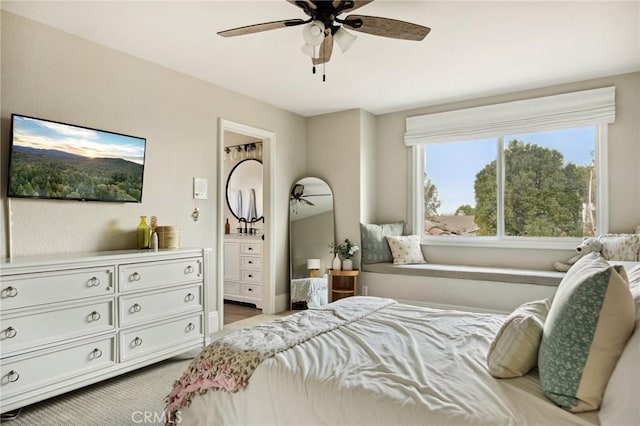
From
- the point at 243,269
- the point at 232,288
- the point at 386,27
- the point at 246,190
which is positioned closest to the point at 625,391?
the point at 386,27

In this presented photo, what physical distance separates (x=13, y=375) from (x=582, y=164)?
200 inches

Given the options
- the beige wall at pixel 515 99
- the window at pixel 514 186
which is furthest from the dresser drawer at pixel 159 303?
the window at pixel 514 186

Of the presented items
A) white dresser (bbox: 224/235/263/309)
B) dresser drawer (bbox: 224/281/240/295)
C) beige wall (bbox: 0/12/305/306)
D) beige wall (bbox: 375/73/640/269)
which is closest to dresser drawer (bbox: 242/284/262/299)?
white dresser (bbox: 224/235/263/309)

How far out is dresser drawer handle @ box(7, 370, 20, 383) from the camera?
2.17 meters

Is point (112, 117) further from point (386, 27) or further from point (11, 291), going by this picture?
point (386, 27)

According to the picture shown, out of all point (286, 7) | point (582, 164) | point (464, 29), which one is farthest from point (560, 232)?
point (286, 7)

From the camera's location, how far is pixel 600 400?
3.92 ft

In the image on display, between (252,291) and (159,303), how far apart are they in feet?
7.73

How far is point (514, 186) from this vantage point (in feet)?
14.6

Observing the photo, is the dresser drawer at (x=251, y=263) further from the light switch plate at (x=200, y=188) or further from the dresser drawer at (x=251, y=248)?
the light switch plate at (x=200, y=188)

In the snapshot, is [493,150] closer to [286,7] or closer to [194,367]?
[286,7]

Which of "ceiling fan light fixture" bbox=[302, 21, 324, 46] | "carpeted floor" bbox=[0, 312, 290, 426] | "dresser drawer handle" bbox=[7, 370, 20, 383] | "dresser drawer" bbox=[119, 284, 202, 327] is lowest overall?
"carpeted floor" bbox=[0, 312, 290, 426]

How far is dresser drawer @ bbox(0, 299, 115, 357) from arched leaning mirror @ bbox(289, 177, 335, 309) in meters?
2.61

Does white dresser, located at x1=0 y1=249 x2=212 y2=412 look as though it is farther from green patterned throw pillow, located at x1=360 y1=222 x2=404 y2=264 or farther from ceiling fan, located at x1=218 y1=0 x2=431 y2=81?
green patterned throw pillow, located at x1=360 y1=222 x2=404 y2=264
